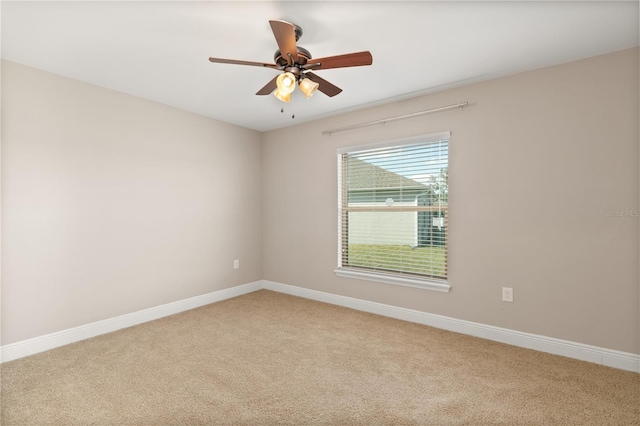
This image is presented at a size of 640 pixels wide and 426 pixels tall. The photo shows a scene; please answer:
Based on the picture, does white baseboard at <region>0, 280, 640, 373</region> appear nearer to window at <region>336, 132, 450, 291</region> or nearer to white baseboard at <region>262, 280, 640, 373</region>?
white baseboard at <region>262, 280, 640, 373</region>

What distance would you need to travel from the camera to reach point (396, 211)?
3572mm

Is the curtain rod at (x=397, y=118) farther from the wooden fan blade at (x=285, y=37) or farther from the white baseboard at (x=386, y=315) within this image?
the white baseboard at (x=386, y=315)

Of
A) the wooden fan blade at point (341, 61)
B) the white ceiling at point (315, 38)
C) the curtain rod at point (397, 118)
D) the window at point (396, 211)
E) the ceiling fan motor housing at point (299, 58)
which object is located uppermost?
the white ceiling at point (315, 38)

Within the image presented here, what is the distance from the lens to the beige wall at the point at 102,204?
8.44ft

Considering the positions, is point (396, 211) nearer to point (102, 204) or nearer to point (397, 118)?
point (397, 118)

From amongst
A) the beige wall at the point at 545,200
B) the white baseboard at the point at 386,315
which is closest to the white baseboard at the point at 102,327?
the white baseboard at the point at 386,315

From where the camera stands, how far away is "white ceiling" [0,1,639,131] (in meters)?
1.90

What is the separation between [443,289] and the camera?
3154 mm

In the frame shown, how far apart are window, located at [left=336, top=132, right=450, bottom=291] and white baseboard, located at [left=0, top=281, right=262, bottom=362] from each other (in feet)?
5.73

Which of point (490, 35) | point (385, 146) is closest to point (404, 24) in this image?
point (490, 35)

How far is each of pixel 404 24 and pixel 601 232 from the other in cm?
220

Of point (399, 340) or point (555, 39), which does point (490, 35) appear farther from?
point (399, 340)

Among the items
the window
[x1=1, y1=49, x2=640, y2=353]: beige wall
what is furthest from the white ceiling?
the window

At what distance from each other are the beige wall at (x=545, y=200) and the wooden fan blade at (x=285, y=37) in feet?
6.05
